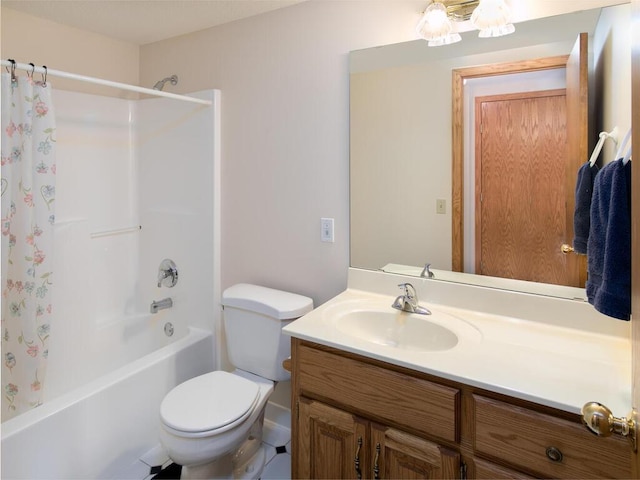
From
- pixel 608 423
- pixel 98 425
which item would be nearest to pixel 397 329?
pixel 608 423

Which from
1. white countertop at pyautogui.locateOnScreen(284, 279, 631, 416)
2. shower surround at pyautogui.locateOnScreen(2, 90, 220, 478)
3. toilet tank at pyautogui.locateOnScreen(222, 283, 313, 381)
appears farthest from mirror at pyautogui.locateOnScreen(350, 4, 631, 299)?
shower surround at pyautogui.locateOnScreen(2, 90, 220, 478)

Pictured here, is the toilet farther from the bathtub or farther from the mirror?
the mirror

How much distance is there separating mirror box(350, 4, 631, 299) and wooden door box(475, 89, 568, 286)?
5 centimetres

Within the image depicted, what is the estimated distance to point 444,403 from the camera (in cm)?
110

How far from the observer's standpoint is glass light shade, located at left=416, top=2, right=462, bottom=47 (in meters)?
1.49

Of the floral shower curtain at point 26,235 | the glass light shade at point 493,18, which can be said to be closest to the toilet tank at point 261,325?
the floral shower curtain at point 26,235

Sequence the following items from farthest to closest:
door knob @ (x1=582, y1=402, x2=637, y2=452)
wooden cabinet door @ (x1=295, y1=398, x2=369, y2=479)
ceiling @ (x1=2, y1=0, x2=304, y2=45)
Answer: ceiling @ (x1=2, y1=0, x2=304, y2=45) → wooden cabinet door @ (x1=295, y1=398, x2=369, y2=479) → door knob @ (x1=582, y1=402, x2=637, y2=452)

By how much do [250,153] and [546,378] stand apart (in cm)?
166

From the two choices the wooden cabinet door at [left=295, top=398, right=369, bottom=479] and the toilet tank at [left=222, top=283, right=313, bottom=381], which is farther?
the toilet tank at [left=222, top=283, right=313, bottom=381]

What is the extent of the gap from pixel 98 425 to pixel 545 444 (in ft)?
5.54

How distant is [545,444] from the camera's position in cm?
97

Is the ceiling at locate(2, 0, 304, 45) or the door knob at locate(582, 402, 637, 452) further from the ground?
the ceiling at locate(2, 0, 304, 45)

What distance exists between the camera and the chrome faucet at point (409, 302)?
61.3 inches

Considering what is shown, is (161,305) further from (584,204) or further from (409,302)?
(584,204)
